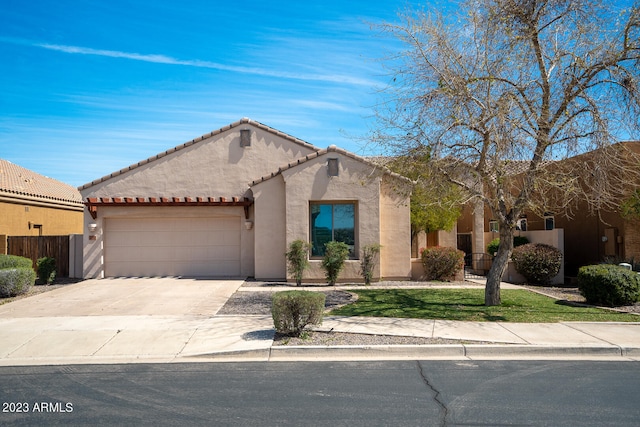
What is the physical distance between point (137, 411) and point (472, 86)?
9.27 m

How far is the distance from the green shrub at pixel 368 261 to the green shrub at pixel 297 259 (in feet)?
5.83

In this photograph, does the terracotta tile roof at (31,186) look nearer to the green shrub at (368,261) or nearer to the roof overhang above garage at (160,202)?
the roof overhang above garage at (160,202)

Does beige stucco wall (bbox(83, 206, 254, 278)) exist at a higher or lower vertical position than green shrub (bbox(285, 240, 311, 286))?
higher

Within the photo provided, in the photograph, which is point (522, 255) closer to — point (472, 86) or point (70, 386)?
point (472, 86)

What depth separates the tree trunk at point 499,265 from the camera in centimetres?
1255

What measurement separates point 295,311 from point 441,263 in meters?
9.59

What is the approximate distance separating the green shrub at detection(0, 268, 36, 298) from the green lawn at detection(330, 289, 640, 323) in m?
8.86

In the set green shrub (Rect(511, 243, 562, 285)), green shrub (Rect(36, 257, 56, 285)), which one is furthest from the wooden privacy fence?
green shrub (Rect(511, 243, 562, 285))

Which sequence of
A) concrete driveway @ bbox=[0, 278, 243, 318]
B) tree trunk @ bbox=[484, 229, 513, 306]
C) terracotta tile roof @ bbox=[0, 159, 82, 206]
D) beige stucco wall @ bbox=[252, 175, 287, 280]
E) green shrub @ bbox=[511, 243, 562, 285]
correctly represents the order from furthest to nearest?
terracotta tile roof @ bbox=[0, 159, 82, 206] < green shrub @ bbox=[511, 243, 562, 285] < beige stucco wall @ bbox=[252, 175, 287, 280] < tree trunk @ bbox=[484, 229, 513, 306] < concrete driveway @ bbox=[0, 278, 243, 318]

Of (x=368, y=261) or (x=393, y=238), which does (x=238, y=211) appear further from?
(x=393, y=238)

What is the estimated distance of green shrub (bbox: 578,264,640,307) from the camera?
12750mm

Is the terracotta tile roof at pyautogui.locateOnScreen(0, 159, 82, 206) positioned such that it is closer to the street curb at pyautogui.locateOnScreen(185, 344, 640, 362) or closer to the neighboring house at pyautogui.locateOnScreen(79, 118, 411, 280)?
the neighboring house at pyautogui.locateOnScreen(79, 118, 411, 280)

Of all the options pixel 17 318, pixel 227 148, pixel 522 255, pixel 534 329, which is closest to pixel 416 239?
pixel 522 255

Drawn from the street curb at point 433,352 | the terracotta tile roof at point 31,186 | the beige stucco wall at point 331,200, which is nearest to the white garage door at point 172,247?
the beige stucco wall at point 331,200
